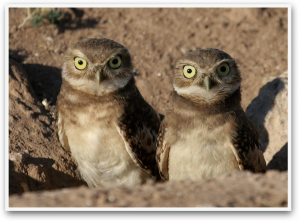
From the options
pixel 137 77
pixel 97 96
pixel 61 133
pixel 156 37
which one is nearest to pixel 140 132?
pixel 97 96

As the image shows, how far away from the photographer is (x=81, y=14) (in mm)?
10773

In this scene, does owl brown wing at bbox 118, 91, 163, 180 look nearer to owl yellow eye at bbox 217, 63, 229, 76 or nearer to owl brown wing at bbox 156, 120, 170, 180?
owl brown wing at bbox 156, 120, 170, 180

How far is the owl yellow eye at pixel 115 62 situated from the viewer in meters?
6.49

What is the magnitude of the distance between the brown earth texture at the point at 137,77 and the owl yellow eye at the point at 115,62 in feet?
5.38

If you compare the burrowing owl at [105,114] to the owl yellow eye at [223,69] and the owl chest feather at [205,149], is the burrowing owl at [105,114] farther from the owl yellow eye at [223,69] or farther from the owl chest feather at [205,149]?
the owl yellow eye at [223,69]

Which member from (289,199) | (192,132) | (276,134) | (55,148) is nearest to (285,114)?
(276,134)

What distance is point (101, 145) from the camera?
21.4 feet

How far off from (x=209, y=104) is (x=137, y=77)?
374cm

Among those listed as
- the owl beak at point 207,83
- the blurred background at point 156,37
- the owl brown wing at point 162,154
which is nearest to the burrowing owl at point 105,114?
the owl brown wing at point 162,154

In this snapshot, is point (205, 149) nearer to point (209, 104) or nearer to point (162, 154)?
point (209, 104)

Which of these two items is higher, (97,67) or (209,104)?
(97,67)

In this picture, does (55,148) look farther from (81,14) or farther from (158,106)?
(81,14)

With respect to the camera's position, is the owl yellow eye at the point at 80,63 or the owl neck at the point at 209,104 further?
the owl yellow eye at the point at 80,63

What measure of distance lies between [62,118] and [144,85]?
113 inches
